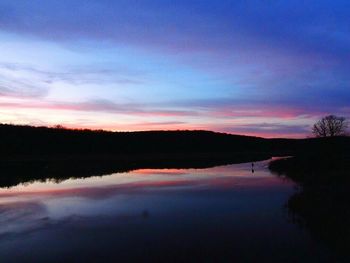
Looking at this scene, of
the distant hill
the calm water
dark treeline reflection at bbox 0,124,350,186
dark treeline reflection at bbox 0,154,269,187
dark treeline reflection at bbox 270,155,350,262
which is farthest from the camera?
the distant hill

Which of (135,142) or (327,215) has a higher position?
(135,142)

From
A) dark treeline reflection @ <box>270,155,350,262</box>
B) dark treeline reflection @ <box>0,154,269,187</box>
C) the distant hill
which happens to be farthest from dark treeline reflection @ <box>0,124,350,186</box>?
dark treeline reflection @ <box>270,155,350,262</box>

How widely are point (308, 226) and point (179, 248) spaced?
228 inches

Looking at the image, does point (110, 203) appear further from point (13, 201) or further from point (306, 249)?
point (306, 249)

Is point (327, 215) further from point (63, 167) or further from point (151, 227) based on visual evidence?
point (63, 167)

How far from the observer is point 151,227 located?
18.8 m

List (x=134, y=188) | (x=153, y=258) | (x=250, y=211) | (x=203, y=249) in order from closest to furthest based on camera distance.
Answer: (x=153, y=258), (x=203, y=249), (x=250, y=211), (x=134, y=188)

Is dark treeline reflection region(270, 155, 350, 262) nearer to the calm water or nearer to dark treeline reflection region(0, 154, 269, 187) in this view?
the calm water

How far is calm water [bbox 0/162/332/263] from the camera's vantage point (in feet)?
47.5

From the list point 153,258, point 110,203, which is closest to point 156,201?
point 110,203

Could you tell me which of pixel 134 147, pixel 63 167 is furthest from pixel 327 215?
pixel 134 147

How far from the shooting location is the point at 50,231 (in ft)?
59.4

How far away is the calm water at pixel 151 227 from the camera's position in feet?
47.5

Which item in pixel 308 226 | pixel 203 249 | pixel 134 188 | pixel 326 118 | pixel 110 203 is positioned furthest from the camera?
pixel 326 118
